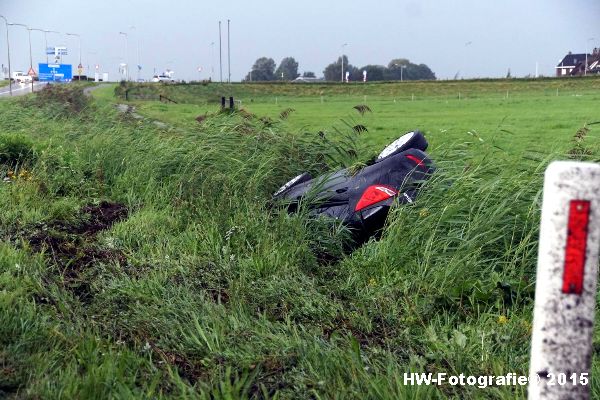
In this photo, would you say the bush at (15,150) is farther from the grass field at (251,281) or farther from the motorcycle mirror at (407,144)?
the motorcycle mirror at (407,144)

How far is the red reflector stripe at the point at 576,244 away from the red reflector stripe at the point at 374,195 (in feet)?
14.1

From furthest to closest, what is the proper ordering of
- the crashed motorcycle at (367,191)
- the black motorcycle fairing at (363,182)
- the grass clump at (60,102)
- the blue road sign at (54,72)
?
the blue road sign at (54,72) < the grass clump at (60,102) < the black motorcycle fairing at (363,182) < the crashed motorcycle at (367,191)

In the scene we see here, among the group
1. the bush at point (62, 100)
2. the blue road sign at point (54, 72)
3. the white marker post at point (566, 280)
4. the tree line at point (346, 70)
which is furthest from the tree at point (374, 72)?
the white marker post at point (566, 280)

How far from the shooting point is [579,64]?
314 ft

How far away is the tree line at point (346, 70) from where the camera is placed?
9724 centimetres

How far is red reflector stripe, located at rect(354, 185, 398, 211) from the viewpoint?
6.13m

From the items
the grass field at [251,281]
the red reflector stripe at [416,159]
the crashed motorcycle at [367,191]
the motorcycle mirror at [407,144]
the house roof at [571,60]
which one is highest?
the house roof at [571,60]

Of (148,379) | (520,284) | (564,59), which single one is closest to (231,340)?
(148,379)

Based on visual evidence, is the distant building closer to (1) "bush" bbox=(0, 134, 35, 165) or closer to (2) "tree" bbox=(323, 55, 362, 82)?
(2) "tree" bbox=(323, 55, 362, 82)

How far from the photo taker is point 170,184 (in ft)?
25.7

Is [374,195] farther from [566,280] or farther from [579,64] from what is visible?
[579,64]

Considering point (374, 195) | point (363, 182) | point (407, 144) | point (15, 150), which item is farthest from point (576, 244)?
point (15, 150)

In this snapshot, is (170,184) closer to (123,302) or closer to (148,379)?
(123,302)

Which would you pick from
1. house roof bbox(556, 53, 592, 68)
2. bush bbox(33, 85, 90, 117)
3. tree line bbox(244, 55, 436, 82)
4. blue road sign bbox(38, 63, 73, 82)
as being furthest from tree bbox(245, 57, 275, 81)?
bush bbox(33, 85, 90, 117)
